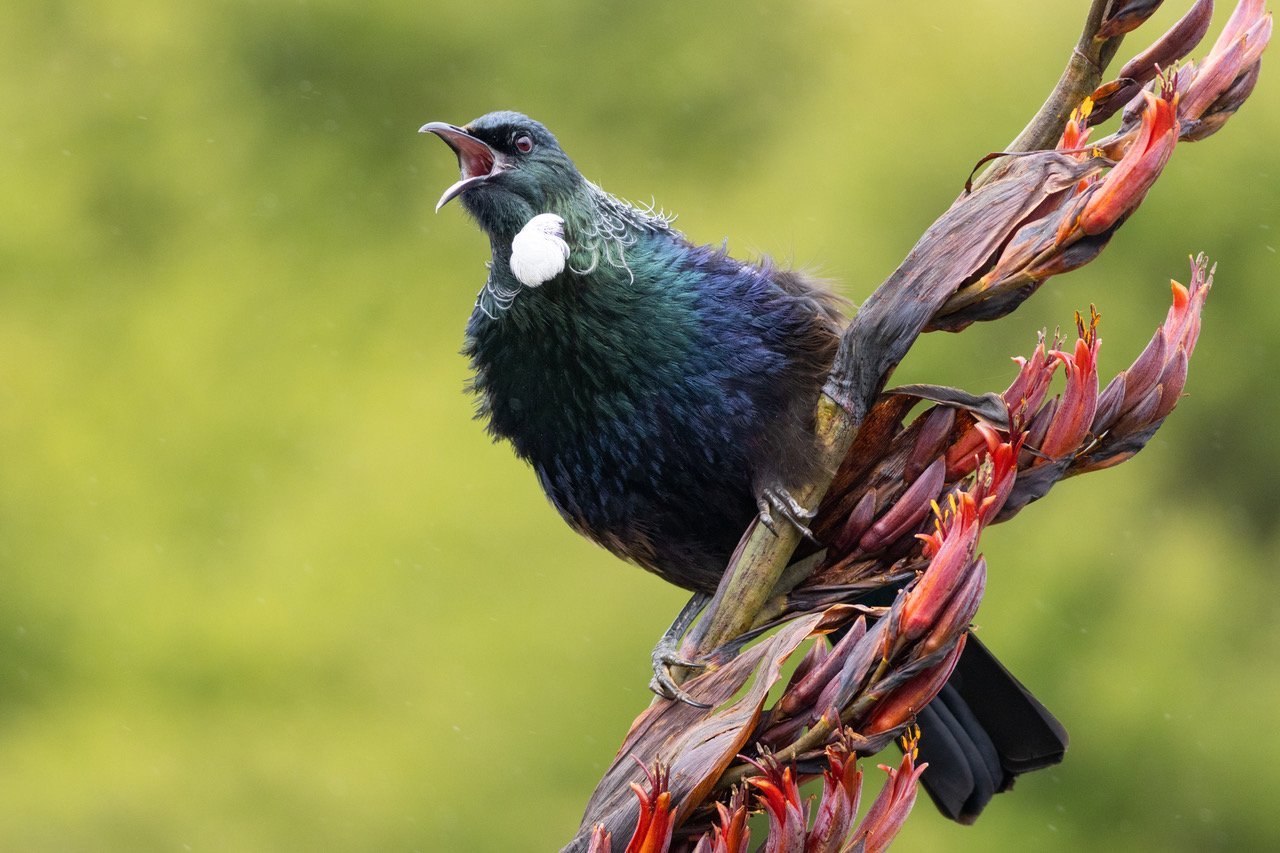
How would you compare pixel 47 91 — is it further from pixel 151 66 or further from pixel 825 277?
pixel 825 277

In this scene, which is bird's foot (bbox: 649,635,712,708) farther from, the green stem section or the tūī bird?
the green stem section

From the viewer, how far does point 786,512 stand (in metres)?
1.19

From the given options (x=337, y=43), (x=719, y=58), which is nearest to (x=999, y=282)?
(x=719, y=58)

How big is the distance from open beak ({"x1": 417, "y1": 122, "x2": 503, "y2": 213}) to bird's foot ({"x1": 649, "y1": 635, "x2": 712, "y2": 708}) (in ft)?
1.47

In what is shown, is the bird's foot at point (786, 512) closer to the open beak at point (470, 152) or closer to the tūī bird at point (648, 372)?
the tūī bird at point (648, 372)

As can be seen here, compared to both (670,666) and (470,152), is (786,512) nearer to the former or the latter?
(670,666)

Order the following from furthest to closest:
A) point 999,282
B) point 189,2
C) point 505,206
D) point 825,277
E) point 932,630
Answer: point 189,2
point 825,277
point 505,206
point 999,282
point 932,630

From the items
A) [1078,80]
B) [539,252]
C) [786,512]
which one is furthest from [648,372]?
[1078,80]

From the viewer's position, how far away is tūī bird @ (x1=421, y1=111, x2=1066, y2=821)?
1.39 meters

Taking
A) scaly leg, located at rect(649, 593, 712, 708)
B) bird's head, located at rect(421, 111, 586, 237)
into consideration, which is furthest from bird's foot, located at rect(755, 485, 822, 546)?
bird's head, located at rect(421, 111, 586, 237)

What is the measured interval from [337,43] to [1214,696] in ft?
8.59

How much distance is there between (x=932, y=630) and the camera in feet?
3.23

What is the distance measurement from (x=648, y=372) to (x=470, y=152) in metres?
0.27

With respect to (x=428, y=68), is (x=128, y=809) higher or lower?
lower
